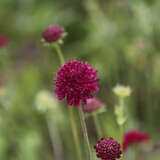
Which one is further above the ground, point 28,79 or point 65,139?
point 28,79

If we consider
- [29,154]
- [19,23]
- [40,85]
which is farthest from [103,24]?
[19,23]

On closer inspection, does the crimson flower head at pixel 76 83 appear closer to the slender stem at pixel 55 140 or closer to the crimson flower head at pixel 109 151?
the crimson flower head at pixel 109 151

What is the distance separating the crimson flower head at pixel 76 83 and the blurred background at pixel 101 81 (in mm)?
880

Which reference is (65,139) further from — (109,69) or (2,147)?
(109,69)

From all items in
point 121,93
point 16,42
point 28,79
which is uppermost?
point 16,42

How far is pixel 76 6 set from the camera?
3783 mm

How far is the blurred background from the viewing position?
2143 millimetres

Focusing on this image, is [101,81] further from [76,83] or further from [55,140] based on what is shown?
[76,83]

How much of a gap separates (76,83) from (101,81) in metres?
1.82

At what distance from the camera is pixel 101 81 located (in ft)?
8.87

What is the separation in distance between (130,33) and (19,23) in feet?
5.03

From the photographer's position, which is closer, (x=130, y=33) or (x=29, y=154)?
Answer: (x=29, y=154)

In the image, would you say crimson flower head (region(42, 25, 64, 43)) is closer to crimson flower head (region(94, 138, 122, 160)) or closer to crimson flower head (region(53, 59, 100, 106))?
crimson flower head (region(53, 59, 100, 106))

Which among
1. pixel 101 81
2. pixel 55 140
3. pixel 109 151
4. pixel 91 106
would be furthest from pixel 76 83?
pixel 101 81
